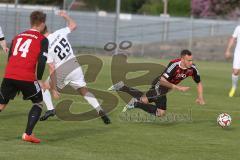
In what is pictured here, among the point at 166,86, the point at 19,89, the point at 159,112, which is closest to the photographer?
the point at 19,89

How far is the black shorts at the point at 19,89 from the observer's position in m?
10.8

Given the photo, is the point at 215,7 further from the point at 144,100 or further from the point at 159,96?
the point at 159,96

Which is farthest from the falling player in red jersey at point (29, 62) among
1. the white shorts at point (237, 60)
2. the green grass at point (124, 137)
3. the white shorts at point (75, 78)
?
the white shorts at point (237, 60)

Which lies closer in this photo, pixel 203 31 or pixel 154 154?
pixel 154 154

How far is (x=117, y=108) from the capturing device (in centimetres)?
1658

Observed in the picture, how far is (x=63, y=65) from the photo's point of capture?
1376cm

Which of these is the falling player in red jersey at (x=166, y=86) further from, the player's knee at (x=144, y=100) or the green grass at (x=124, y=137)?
the green grass at (x=124, y=137)

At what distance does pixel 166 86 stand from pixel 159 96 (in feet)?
2.51

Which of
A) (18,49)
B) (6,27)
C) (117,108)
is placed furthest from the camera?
(6,27)

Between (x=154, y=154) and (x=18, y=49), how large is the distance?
8.61ft

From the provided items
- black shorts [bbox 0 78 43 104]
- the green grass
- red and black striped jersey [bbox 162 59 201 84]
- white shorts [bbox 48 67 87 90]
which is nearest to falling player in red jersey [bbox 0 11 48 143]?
black shorts [bbox 0 78 43 104]

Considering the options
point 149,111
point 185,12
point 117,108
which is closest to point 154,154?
point 149,111

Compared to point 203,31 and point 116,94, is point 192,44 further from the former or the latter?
point 116,94

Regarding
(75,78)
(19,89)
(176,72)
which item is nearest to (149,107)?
(176,72)
